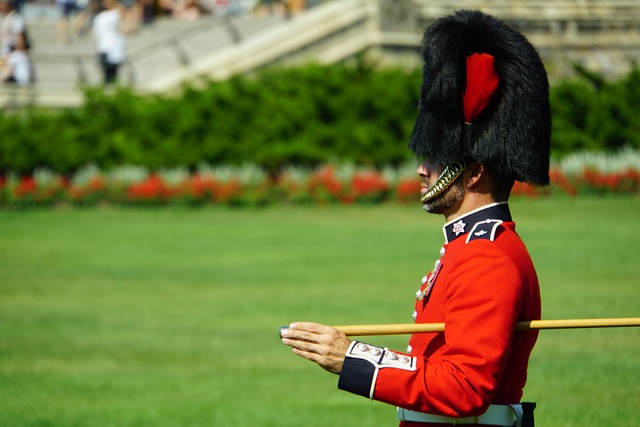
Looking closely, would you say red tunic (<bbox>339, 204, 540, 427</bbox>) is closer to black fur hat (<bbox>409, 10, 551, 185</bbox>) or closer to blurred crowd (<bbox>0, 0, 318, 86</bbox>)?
black fur hat (<bbox>409, 10, 551, 185</bbox>)

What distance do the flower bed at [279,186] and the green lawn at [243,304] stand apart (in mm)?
364

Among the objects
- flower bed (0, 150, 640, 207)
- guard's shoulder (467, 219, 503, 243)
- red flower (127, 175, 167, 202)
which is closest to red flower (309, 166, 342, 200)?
flower bed (0, 150, 640, 207)

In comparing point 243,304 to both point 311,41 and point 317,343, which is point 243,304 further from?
point 311,41

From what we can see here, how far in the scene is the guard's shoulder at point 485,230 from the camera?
11.7 feet

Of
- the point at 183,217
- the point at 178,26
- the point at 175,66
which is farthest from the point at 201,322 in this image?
the point at 178,26

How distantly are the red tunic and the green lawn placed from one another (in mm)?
4319

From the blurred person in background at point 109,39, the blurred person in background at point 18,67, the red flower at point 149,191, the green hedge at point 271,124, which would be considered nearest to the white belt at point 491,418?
the red flower at point 149,191

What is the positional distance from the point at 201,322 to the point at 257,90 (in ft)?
33.0

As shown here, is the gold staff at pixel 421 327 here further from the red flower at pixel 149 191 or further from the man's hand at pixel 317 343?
the red flower at pixel 149 191

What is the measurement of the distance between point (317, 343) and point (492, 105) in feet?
3.20

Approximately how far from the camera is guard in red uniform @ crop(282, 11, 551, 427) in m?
3.36

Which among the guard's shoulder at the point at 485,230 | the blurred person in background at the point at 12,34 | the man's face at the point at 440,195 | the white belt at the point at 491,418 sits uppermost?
the blurred person in background at the point at 12,34

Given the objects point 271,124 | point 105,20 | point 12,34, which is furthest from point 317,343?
point 12,34

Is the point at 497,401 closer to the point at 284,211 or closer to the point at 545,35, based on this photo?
the point at 284,211
